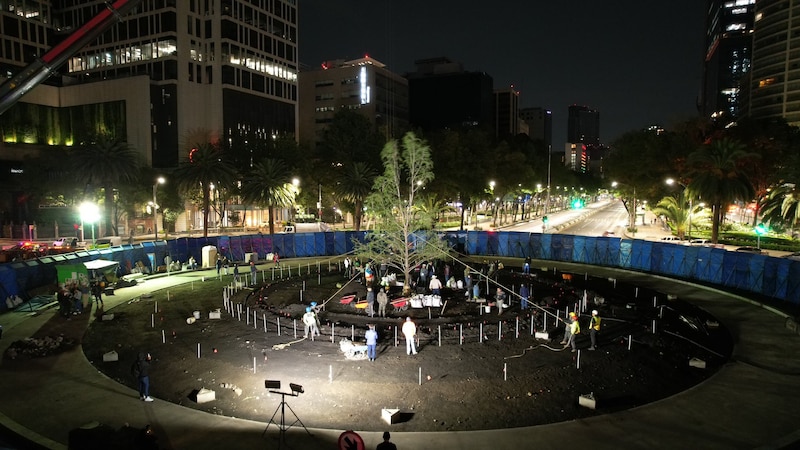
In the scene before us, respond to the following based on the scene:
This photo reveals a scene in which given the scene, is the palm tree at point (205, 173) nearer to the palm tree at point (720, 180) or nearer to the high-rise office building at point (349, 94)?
the palm tree at point (720, 180)

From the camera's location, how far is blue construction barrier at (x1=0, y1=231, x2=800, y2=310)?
31.4 m

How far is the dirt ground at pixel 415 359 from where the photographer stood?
16.2m

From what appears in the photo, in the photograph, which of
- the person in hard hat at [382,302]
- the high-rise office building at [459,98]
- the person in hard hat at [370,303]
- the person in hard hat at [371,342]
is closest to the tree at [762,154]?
the person in hard hat at [382,302]

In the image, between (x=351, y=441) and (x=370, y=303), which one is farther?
(x=370, y=303)

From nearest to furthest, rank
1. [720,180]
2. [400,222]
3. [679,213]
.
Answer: [400,222], [720,180], [679,213]

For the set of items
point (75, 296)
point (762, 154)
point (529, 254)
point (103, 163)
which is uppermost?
point (762, 154)

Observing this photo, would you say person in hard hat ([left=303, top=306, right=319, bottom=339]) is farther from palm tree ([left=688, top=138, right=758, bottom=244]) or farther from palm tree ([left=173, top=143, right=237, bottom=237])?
palm tree ([left=688, top=138, right=758, bottom=244])

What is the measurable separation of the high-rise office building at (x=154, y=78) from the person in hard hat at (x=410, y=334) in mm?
75230

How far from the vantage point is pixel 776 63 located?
157m

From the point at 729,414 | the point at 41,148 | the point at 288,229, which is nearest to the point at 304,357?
the point at 729,414

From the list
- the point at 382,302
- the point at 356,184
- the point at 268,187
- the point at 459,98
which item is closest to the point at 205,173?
the point at 268,187

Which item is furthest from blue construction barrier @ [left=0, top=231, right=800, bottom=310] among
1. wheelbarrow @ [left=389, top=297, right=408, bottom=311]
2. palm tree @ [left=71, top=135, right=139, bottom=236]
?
palm tree @ [left=71, top=135, right=139, bottom=236]

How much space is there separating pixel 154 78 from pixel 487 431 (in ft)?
323

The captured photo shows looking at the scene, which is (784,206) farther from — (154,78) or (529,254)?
(154,78)
